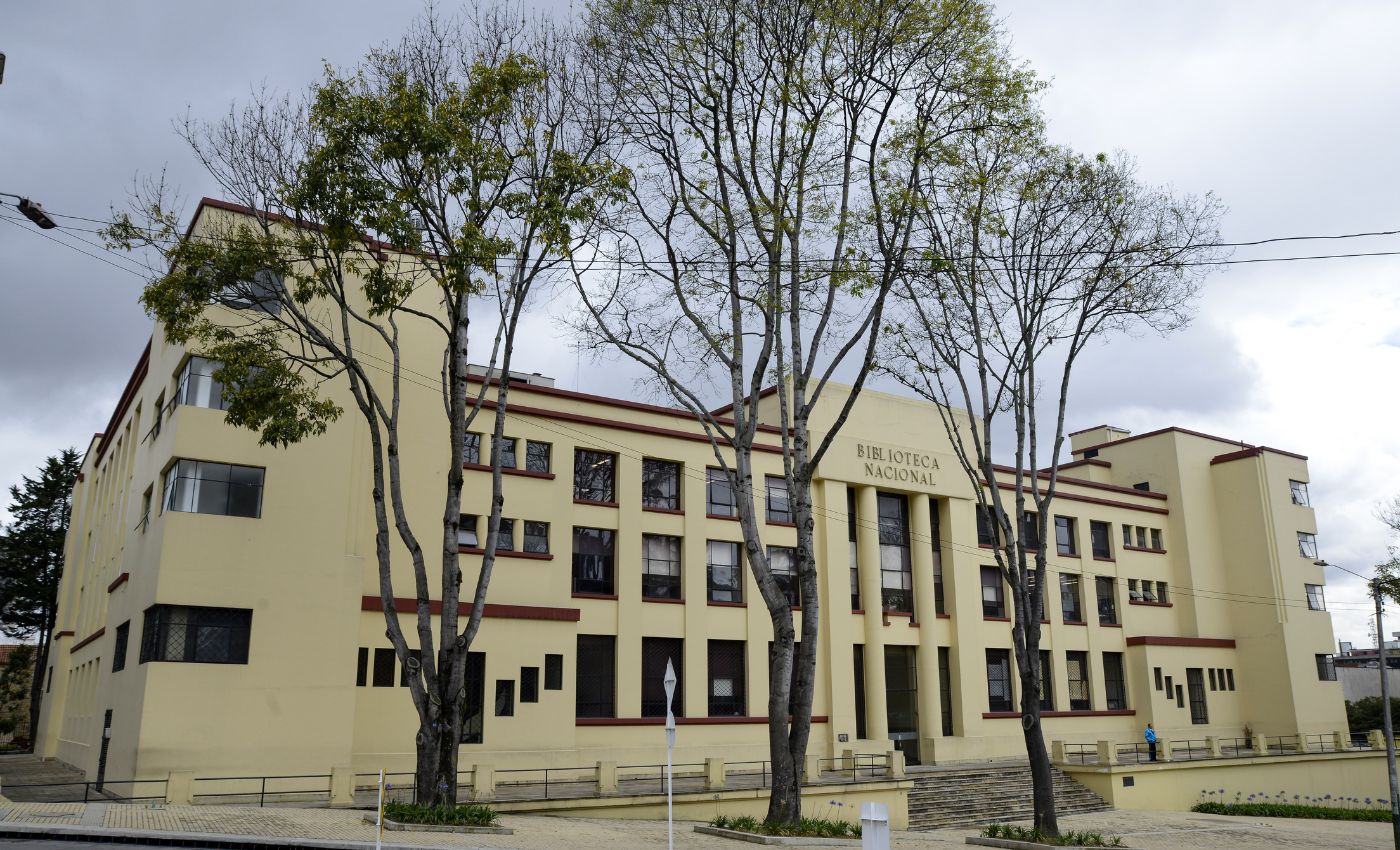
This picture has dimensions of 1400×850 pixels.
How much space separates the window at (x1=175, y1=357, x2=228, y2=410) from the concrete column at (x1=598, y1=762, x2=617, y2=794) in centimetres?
1272

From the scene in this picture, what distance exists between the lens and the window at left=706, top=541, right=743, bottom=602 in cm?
3425

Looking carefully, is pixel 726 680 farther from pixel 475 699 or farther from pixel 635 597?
pixel 475 699

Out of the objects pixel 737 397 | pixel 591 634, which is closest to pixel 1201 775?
pixel 591 634

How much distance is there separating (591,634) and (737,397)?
12659mm

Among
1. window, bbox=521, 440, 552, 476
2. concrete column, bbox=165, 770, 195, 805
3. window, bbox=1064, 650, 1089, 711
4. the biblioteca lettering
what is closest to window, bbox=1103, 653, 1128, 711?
window, bbox=1064, 650, 1089, 711

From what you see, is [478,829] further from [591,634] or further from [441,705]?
[591,634]

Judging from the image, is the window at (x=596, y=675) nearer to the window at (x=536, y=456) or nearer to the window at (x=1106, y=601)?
the window at (x=536, y=456)

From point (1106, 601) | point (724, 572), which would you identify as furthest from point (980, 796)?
point (1106, 601)

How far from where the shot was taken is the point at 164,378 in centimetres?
2867

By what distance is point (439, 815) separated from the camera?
1873cm

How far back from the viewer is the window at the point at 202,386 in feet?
84.0

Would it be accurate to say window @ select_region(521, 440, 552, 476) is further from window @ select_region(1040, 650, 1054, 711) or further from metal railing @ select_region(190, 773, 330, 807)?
window @ select_region(1040, 650, 1054, 711)

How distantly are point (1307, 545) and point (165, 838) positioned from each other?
162ft

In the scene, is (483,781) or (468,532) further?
(468,532)
